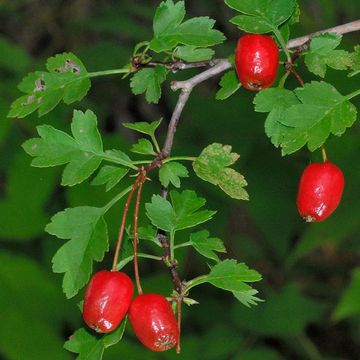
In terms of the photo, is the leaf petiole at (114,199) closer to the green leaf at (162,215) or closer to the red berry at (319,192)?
the green leaf at (162,215)

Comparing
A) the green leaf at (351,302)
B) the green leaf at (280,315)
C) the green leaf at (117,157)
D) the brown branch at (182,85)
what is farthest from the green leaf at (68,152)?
the green leaf at (280,315)

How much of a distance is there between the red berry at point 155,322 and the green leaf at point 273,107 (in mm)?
370

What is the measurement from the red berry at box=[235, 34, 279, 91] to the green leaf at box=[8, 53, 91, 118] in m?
0.35

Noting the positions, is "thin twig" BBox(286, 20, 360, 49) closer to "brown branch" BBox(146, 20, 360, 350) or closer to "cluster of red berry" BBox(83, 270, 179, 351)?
"brown branch" BBox(146, 20, 360, 350)

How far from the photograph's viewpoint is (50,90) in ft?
5.28

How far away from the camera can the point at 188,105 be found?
3.74 meters

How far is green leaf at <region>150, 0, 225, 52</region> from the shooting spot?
150 cm

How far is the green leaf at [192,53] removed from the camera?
1.54 metres

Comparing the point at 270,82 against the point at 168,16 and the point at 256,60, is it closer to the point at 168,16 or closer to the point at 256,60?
the point at 256,60

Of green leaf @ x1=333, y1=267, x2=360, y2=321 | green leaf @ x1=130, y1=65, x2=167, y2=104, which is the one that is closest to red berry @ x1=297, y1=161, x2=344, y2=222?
green leaf @ x1=130, y1=65, x2=167, y2=104

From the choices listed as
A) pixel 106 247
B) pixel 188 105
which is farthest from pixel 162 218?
pixel 188 105

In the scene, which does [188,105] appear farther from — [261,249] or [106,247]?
[106,247]

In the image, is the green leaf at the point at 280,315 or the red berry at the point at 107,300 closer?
the red berry at the point at 107,300

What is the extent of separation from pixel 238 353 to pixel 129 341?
0.55m
